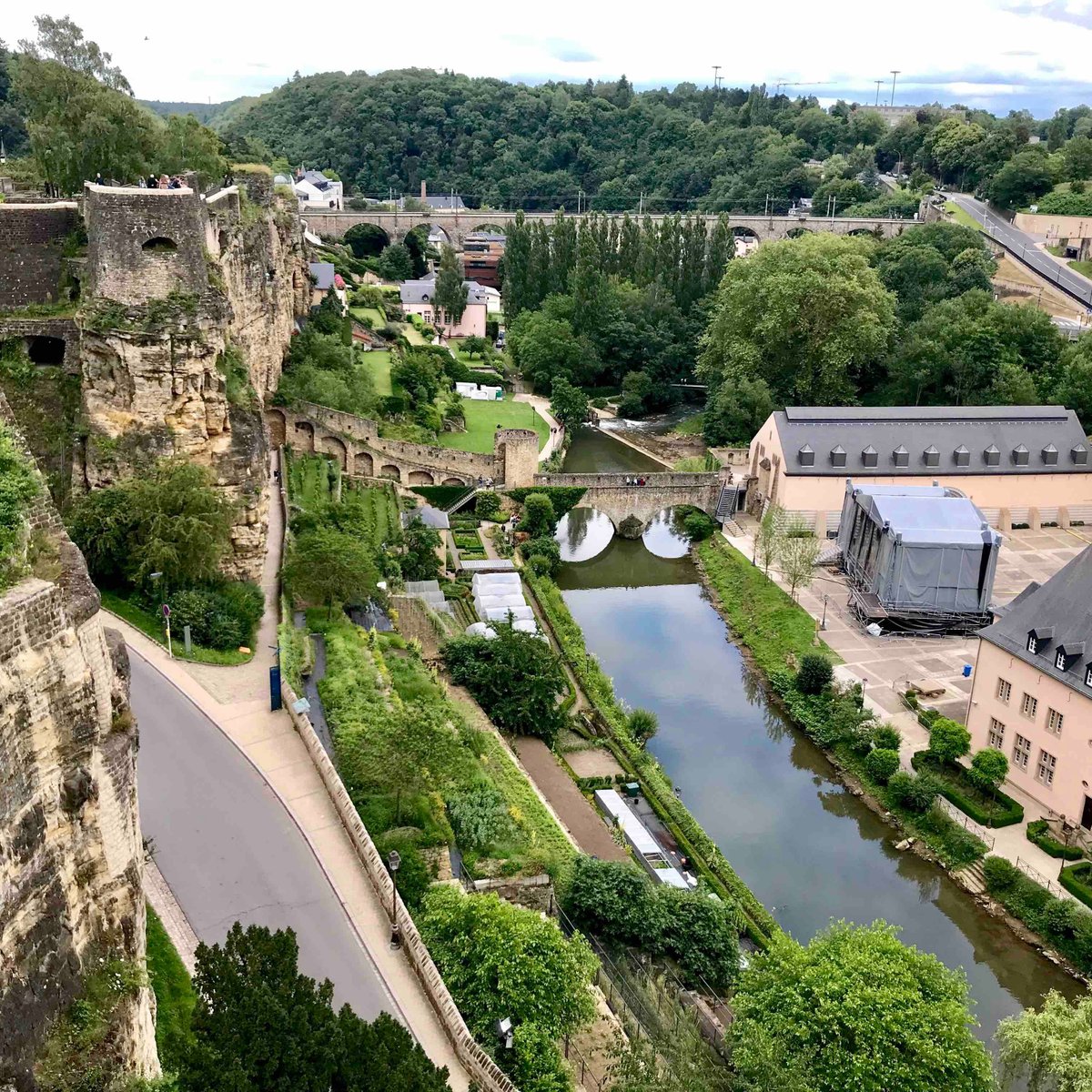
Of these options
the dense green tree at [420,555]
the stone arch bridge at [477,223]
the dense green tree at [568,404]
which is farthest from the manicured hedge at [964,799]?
the stone arch bridge at [477,223]

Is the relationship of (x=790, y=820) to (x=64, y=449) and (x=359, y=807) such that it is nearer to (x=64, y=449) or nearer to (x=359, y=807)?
(x=359, y=807)

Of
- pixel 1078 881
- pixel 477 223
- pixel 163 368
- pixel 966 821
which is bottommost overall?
pixel 966 821

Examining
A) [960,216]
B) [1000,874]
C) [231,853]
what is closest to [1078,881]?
[1000,874]

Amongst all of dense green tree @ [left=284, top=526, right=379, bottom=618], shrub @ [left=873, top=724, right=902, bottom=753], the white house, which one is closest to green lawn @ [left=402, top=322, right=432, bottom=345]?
the white house

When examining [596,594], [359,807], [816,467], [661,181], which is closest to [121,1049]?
[359,807]

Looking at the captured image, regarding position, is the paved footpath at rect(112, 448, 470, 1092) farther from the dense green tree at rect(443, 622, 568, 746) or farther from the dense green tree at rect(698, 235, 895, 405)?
the dense green tree at rect(698, 235, 895, 405)

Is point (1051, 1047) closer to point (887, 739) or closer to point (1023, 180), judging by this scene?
point (887, 739)

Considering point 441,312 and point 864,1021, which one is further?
point 441,312

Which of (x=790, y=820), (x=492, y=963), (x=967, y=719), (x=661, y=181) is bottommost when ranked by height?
(x=790, y=820)
